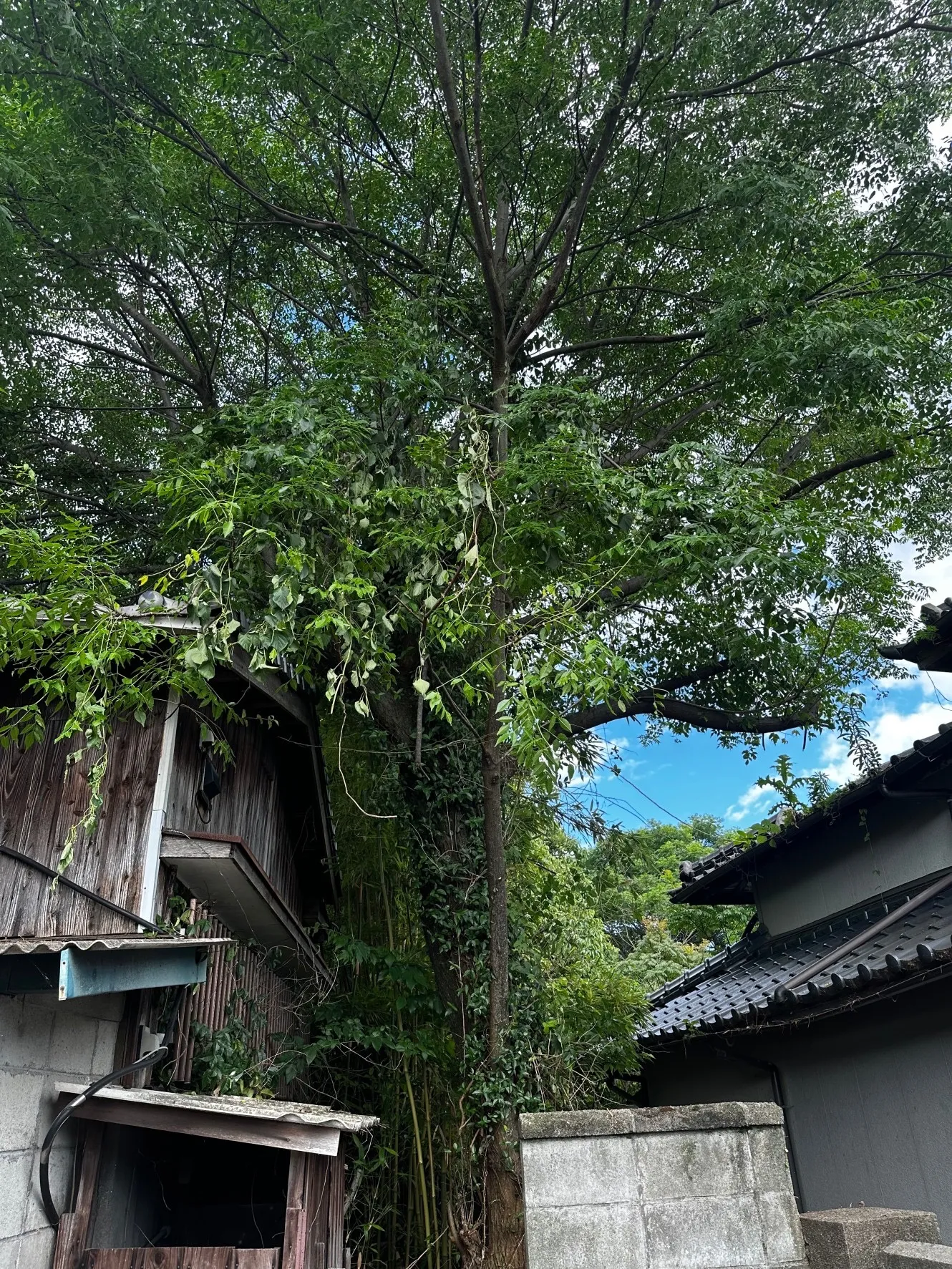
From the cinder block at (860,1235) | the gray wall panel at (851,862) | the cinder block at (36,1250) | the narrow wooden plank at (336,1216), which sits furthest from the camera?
the gray wall panel at (851,862)

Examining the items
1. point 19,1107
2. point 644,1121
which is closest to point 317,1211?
point 19,1107

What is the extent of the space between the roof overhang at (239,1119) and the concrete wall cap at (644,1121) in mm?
1287

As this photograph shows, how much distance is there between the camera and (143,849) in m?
6.28

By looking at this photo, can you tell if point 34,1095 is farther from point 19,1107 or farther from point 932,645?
point 932,645

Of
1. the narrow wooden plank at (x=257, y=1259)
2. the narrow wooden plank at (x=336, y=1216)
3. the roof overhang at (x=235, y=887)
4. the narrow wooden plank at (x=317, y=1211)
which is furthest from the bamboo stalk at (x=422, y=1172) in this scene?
the narrow wooden plank at (x=257, y=1259)

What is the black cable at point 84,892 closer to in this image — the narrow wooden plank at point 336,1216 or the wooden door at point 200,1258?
the wooden door at point 200,1258

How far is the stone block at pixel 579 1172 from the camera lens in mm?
4020

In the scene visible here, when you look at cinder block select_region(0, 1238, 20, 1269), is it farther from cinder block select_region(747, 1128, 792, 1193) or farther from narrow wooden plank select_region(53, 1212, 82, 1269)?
cinder block select_region(747, 1128, 792, 1193)

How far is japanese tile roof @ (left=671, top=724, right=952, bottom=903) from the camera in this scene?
8.32m

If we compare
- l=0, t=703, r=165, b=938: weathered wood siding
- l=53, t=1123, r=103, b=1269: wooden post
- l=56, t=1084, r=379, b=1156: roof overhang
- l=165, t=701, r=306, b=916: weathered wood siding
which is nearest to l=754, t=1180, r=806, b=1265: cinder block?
l=56, t=1084, r=379, b=1156: roof overhang

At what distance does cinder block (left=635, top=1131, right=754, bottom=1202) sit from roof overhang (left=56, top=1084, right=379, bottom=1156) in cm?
168

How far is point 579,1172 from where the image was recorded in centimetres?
406

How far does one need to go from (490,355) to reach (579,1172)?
6892 mm

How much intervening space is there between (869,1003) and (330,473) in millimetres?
5840
